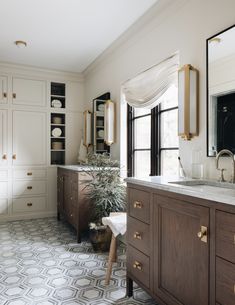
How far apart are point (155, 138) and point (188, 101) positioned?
789mm

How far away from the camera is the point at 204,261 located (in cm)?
125

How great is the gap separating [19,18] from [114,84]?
1.32 metres

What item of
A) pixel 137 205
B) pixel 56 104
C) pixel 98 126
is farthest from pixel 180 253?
pixel 56 104

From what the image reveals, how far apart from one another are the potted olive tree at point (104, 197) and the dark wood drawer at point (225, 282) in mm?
1751

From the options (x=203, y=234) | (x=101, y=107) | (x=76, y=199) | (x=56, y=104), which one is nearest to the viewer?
(x=203, y=234)

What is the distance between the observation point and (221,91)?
1.76 metres

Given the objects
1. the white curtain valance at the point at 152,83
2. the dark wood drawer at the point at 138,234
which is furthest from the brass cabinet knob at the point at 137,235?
the white curtain valance at the point at 152,83

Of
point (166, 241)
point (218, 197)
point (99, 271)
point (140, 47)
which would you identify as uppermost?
point (140, 47)

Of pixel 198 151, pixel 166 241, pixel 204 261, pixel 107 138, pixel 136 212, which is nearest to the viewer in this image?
pixel 204 261

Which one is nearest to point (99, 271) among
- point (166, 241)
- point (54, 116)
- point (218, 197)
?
point (166, 241)

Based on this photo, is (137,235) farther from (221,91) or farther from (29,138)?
(29,138)

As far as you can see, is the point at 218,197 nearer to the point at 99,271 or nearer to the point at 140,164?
the point at 99,271

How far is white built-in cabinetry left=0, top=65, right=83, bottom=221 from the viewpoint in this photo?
13.5 ft

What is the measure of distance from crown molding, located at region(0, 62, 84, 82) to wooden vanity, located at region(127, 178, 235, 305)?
3.18 m
